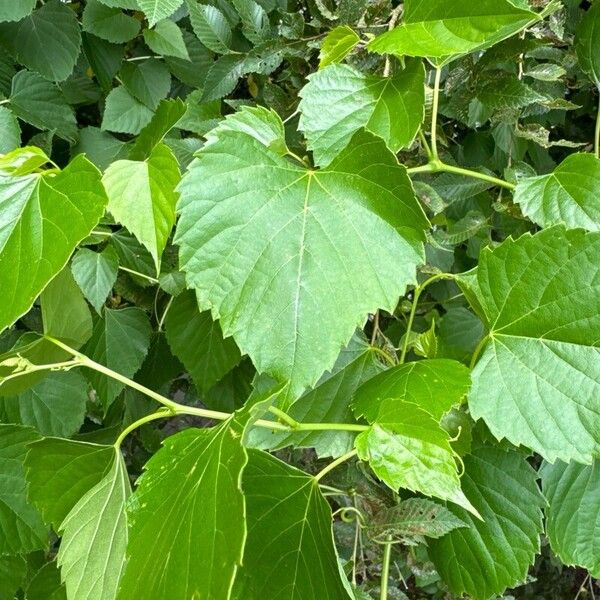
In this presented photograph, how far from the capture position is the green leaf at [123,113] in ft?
2.37

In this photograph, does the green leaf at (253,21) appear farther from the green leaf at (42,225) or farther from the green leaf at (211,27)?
the green leaf at (42,225)

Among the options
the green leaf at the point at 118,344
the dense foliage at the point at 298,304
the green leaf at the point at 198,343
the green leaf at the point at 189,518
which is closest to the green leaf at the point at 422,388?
the dense foliage at the point at 298,304

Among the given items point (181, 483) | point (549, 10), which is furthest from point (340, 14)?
point (181, 483)

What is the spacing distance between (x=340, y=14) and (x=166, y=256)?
0.29 m

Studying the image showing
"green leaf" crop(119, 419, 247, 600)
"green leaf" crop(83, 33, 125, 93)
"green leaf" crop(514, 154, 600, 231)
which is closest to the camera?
"green leaf" crop(119, 419, 247, 600)

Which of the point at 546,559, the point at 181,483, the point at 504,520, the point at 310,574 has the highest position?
the point at 181,483

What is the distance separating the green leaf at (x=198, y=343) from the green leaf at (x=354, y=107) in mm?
241

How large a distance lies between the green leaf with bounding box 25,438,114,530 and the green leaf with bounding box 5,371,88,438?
0.22 meters

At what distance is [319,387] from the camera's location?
526 millimetres

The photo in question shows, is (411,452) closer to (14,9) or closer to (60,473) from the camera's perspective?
(60,473)

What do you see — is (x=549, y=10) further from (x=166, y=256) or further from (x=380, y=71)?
(x=166, y=256)

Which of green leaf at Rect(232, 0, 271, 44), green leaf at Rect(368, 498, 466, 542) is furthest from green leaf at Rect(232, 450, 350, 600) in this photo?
green leaf at Rect(232, 0, 271, 44)

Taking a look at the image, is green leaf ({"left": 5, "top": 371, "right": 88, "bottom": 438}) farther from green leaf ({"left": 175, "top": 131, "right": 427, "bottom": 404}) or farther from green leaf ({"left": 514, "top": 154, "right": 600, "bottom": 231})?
green leaf ({"left": 514, "top": 154, "right": 600, "bottom": 231})

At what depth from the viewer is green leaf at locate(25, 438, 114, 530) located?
47 cm
